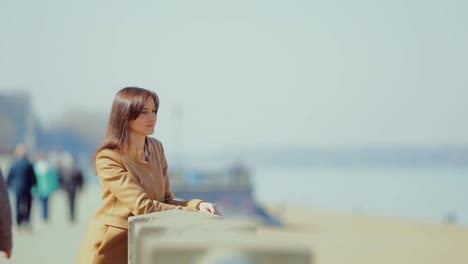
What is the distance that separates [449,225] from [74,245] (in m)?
→ 24.2

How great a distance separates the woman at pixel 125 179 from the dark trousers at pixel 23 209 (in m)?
11.4

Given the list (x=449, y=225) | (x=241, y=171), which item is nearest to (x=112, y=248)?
(x=241, y=171)

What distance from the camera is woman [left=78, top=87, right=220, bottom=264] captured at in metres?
3.81

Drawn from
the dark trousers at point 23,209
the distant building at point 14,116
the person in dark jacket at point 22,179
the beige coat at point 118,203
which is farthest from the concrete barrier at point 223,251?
the distant building at point 14,116

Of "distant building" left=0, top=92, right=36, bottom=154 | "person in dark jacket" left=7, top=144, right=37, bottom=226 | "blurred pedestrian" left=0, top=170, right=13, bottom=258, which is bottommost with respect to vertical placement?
"distant building" left=0, top=92, right=36, bottom=154

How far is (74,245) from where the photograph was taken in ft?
42.1

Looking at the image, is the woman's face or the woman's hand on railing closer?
the woman's hand on railing

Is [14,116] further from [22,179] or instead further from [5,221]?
[5,221]

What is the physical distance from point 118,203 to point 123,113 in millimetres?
434

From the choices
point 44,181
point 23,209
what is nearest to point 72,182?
point 44,181

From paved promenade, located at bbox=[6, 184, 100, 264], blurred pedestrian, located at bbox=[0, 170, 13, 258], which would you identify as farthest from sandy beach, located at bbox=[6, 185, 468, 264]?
blurred pedestrian, located at bbox=[0, 170, 13, 258]

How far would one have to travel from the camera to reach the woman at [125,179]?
3.81 metres

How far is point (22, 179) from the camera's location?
1496 cm

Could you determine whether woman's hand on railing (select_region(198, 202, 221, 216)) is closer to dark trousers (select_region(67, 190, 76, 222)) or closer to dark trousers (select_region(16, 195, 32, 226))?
dark trousers (select_region(16, 195, 32, 226))
